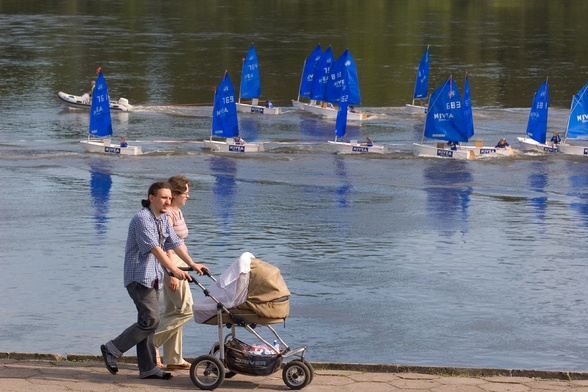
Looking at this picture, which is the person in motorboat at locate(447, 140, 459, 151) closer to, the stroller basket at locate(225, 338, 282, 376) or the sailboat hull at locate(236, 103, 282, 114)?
the sailboat hull at locate(236, 103, 282, 114)

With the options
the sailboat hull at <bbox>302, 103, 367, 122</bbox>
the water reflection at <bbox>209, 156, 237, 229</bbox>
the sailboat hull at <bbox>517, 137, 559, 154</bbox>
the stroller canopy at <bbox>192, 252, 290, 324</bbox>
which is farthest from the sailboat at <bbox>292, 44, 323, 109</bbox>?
the stroller canopy at <bbox>192, 252, 290, 324</bbox>

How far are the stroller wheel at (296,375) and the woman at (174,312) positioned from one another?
1598mm

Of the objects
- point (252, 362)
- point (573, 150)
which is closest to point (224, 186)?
point (573, 150)

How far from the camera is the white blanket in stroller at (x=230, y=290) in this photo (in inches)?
557

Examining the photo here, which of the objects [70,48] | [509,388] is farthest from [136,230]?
[70,48]

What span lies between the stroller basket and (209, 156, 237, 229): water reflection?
878 inches

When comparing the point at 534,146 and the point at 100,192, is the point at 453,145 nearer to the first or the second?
the point at 534,146

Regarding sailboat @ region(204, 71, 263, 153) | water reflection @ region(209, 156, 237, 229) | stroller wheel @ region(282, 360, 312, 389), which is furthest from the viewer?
sailboat @ region(204, 71, 263, 153)

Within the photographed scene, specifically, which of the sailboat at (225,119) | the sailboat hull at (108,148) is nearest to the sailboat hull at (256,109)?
the sailboat at (225,119)

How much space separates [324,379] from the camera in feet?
47.5

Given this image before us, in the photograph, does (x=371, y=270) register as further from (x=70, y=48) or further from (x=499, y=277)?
(x=70, y=48)

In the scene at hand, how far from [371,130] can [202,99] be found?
1459cm

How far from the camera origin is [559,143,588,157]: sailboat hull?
5425cm

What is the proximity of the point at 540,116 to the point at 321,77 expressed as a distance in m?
16.1
